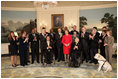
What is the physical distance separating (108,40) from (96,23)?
14.8 ft

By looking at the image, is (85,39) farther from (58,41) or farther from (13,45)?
(13,45)

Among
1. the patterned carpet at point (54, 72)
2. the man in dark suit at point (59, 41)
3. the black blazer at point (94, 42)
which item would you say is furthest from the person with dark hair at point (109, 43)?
the man in dark suit at point (59, 41)

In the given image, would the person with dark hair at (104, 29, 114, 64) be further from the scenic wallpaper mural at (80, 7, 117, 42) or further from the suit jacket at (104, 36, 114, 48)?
the scenic wallpaper mural at (80, 7, 117, 42)

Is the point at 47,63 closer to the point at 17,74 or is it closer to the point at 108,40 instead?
the point at 17,74

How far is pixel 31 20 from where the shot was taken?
1080 centimetres

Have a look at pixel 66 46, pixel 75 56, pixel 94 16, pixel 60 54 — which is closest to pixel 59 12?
pixel 94 16

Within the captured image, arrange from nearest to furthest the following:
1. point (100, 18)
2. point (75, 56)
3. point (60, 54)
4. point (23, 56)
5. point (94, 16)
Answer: point (75, 56)
point (23, 56)
point (60, 54)
point (100, 18)
point (94, 16)

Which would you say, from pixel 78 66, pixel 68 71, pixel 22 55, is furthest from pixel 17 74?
pixel 78 66

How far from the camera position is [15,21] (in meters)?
10.5

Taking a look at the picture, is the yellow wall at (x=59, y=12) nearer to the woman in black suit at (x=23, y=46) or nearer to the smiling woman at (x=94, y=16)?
the smiling woman at (x=94, y=16)

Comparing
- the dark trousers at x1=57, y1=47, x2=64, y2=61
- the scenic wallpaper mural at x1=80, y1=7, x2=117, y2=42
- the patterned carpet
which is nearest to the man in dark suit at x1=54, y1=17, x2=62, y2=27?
the scenic wallpaper mural at x1=80, y1=7, x2=117, y2=42

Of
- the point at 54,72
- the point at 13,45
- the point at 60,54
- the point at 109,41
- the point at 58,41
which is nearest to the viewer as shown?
the point at 54,72

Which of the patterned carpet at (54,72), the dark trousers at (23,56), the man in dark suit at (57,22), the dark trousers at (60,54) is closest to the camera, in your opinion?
the patterned carpet at (54,72)

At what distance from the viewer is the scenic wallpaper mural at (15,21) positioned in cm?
1020
